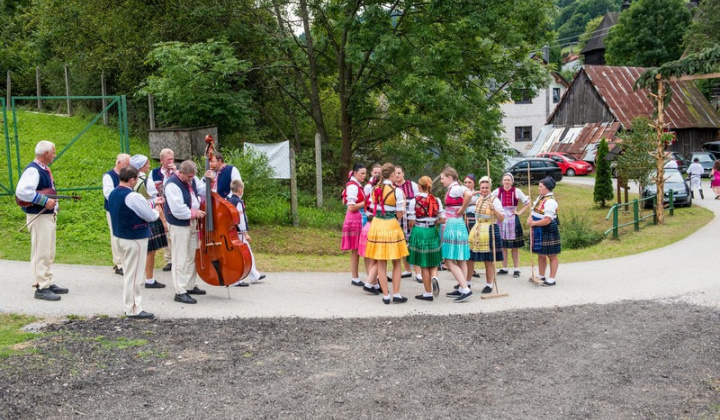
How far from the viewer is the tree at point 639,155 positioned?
20.9 m

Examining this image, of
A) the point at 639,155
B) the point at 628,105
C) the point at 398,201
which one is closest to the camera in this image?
the point at 398,201

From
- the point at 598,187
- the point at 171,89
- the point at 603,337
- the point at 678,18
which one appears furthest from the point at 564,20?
the point at 603,337

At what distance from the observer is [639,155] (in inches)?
829

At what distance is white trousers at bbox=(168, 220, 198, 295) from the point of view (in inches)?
343

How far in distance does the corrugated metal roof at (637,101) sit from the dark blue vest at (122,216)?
38.4 meters

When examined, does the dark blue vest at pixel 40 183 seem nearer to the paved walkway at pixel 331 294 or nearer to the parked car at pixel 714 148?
the paved walkway at pixel 331 294

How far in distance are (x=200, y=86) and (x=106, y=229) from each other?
226 inches

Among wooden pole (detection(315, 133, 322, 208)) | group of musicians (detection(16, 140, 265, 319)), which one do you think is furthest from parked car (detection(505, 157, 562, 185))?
group of musicians (detection(16, 140, 265, 319))

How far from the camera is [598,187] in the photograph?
2383 centimetres

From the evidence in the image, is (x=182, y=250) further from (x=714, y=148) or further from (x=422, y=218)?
(x=714, y=148)

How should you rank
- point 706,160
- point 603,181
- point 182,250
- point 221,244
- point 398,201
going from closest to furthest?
point 221,244
point 182,250
point 398,201
point 603,181
point 706,160

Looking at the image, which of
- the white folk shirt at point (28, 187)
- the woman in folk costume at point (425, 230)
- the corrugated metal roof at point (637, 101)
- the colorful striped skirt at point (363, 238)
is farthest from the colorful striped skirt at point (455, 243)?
the corrugated metal roof at point (637, 101)

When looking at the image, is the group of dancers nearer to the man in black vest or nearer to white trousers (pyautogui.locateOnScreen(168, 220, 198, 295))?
white trousers (pyautogui.locateOnScreen(168, 220, 198, 295))

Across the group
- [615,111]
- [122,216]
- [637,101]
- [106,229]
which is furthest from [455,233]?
[637,101]
